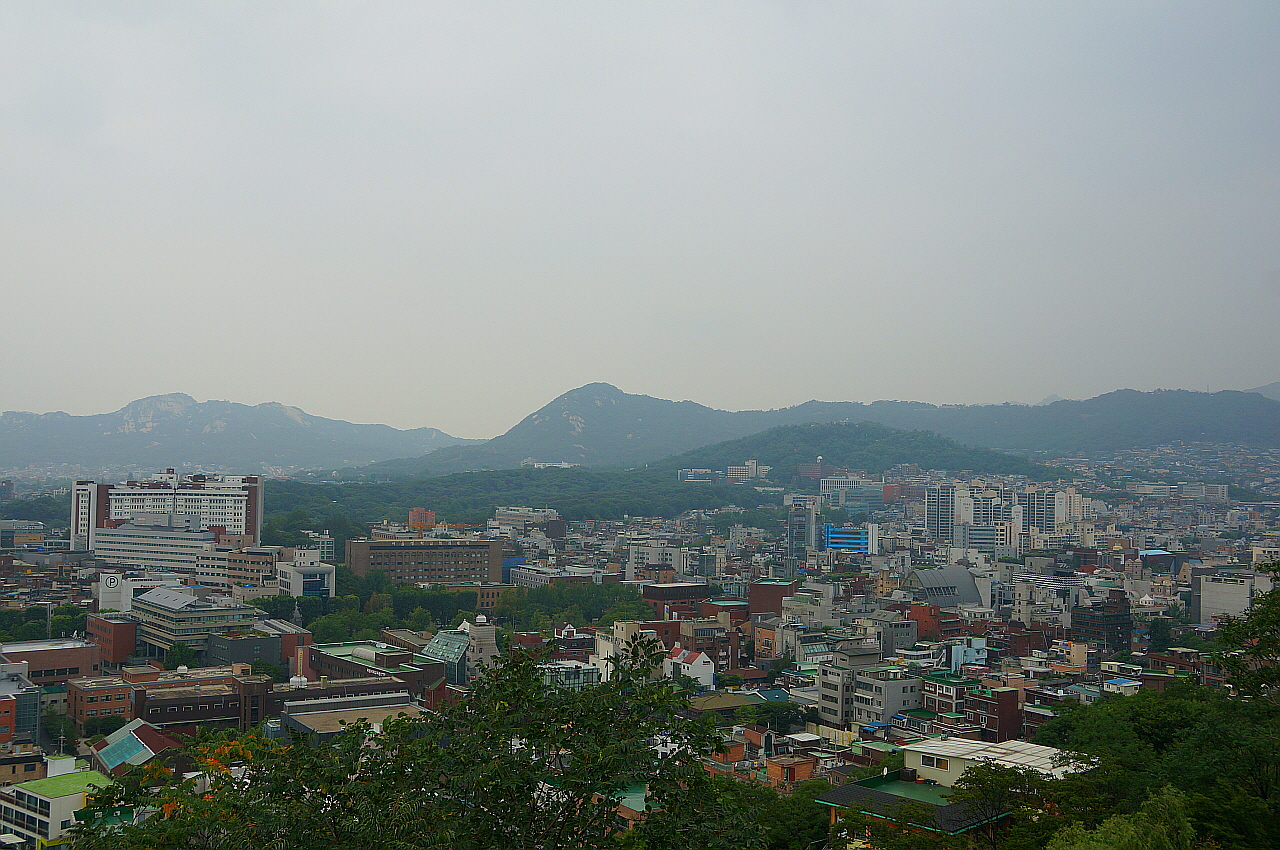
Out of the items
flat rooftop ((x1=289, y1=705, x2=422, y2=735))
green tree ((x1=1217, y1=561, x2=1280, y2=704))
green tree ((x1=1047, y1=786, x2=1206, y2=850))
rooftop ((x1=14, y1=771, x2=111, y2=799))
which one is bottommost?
flat rooftop ((x1=289, y1=705, x2=422, y2=735))

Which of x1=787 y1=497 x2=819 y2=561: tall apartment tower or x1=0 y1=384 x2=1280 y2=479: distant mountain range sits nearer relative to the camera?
x1=787 y1=497 x2=819 y2=561: tall apartment tower

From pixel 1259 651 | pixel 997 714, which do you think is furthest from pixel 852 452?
pixel 1259 651

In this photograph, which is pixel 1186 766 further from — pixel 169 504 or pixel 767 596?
pixel 169 504

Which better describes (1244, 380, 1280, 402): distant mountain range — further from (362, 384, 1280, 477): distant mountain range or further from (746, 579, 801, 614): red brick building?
(746, 579, 801, 614): red brick building

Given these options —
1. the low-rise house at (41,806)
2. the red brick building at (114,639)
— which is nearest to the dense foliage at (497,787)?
the low-rise house at (41,806)

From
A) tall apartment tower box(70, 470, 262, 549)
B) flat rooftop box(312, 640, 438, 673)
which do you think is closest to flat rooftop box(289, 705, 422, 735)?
flat rooftop box(312, 640, 438, 673)

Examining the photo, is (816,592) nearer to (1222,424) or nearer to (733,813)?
(733,813)
